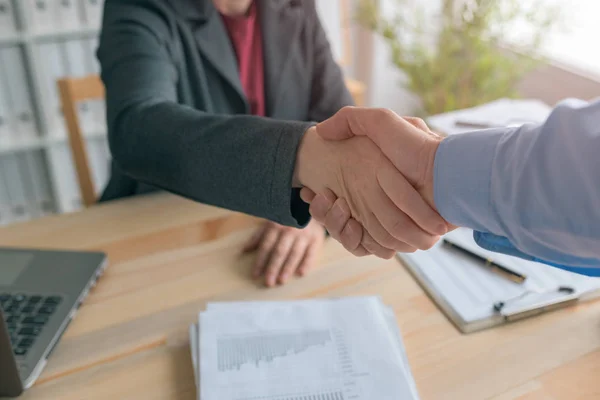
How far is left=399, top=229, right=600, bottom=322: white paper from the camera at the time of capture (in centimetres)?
73

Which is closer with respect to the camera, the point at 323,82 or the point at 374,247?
the point at 374,247

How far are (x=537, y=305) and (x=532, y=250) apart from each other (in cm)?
25

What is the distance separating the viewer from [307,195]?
70 centimetres

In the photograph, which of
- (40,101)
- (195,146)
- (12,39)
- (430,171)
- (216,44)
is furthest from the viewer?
(40,101)

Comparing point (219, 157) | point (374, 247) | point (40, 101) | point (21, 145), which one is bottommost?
point (21, 145)

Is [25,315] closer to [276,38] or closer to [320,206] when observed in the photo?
[320,206]

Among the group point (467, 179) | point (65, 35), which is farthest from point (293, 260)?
point (65, 35)

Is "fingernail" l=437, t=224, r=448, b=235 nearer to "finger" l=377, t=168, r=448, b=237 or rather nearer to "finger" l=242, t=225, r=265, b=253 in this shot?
"finger" l=377, t=168, r=448, b=237

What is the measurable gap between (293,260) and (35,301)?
371mm

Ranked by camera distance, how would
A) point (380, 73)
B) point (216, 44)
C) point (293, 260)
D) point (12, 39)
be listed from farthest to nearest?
point (380, 73) → point (12, 39) → point (216, 44) → point (293, 260)

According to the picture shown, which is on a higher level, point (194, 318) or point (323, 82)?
point (323, 82)

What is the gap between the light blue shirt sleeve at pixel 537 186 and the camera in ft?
1.49

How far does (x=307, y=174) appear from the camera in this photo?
68 cm

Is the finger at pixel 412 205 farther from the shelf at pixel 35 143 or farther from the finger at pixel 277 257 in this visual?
the shelf at pixel 35 143
